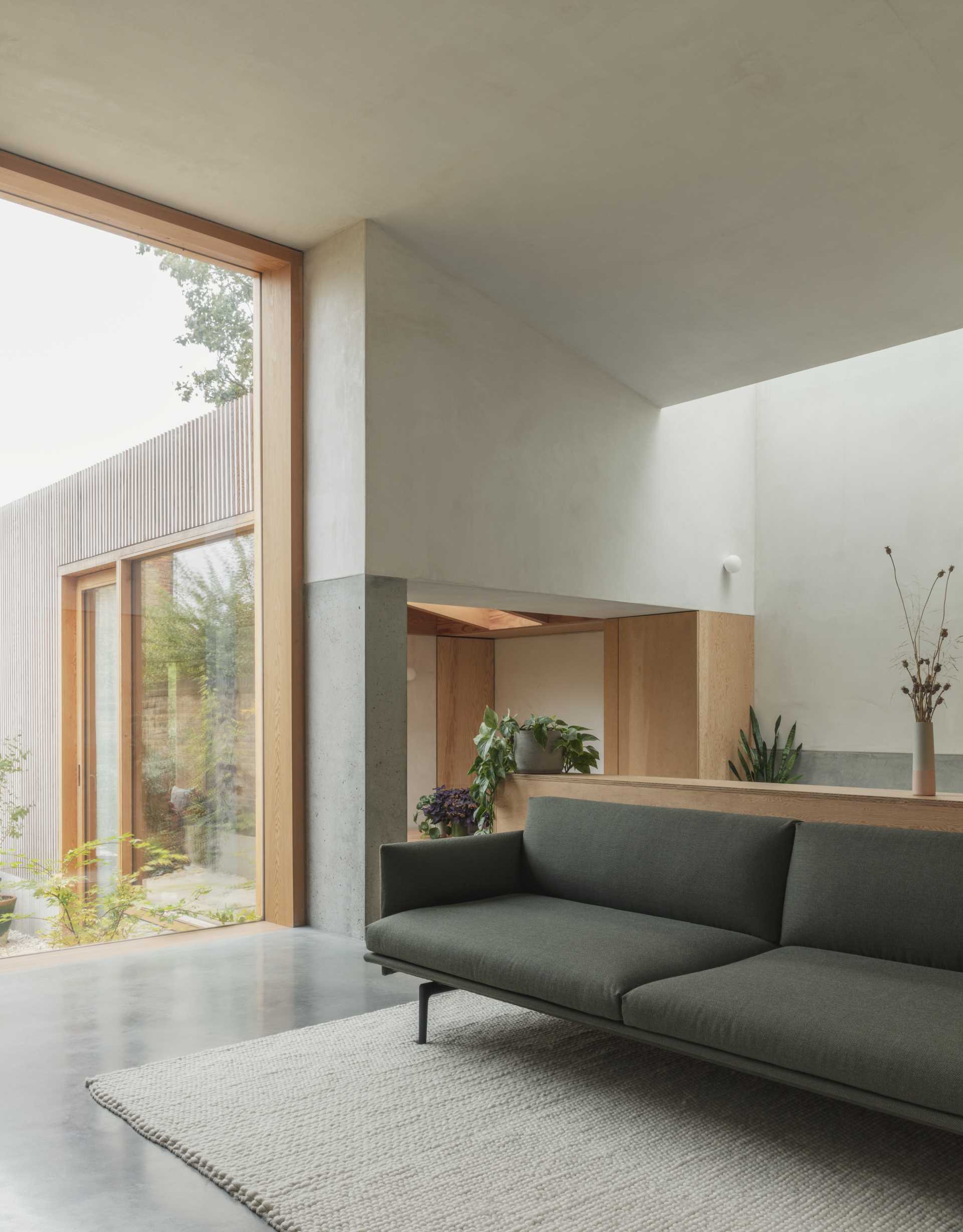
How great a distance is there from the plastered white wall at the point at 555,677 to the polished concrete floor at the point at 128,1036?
15.0 feet

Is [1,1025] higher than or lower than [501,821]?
lower

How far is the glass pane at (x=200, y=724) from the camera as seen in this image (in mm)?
5176

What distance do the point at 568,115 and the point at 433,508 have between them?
194 centimetres

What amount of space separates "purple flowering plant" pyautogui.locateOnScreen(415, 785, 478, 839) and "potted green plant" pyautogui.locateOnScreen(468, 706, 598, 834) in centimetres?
13

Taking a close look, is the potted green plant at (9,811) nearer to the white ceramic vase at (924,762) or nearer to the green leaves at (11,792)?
the green leaves at (11,792)

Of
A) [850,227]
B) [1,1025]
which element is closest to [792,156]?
[850,227]

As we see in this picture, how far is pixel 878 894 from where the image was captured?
3.02 m

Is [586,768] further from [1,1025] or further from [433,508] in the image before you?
[1,1025]

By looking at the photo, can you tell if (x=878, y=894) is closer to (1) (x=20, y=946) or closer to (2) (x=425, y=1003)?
(2) (x=425, y=1003)

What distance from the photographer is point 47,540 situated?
485 centimetres

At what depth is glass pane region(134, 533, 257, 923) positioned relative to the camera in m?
5.18

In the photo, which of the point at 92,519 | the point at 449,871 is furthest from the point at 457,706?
the point at 449,871

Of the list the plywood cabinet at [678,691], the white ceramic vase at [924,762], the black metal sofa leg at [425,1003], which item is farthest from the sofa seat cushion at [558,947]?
the plywood cabinet at [678,691]

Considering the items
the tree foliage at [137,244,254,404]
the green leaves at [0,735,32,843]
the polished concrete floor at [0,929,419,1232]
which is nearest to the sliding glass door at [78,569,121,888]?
the green leaves at [0,735,32,843]
